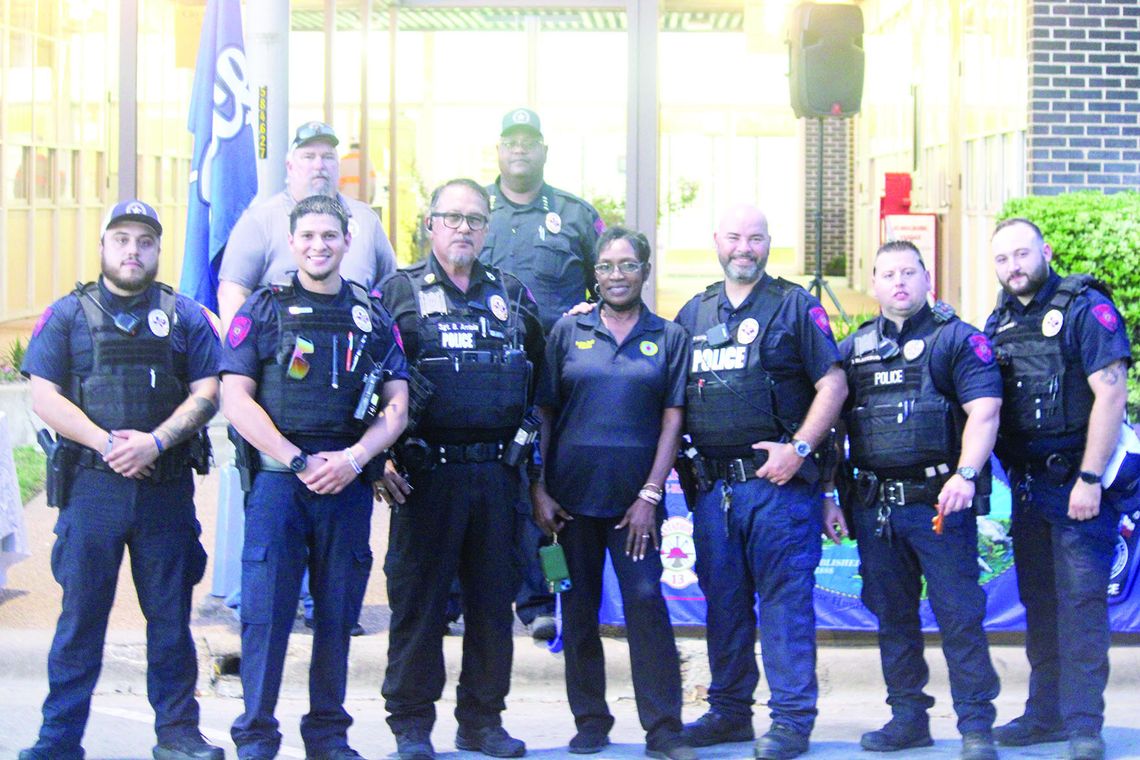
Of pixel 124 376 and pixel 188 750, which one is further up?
pixel 124 376

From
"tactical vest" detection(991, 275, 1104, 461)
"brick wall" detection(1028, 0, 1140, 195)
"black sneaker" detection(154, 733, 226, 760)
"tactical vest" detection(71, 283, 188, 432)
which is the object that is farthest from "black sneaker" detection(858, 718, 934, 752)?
"brick wall" detection(1028, 0, 1140, 195)

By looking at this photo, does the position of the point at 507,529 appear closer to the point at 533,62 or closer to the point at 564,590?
the point at 564,590

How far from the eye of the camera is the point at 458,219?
17.9 feet

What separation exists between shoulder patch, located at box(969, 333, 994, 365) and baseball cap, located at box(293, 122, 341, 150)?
102 inches

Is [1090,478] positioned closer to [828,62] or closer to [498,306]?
[498,306]

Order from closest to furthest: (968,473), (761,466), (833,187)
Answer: (968,473)
(761,466)
(833,187)

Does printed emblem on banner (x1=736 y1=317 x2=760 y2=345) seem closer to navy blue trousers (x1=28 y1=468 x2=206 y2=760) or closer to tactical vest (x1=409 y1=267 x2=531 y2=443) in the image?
tactical vest (x1=409 y1=267 x2=531 y2=443)

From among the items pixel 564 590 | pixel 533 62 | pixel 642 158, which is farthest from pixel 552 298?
pixel 533 62

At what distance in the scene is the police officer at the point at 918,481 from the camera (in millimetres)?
5398

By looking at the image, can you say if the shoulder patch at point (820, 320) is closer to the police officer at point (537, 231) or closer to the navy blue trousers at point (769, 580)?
the navy blue trousers at point (769, 580)

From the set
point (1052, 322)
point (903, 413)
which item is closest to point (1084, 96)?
point (1052, 322)

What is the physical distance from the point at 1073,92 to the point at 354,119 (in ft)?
27.1

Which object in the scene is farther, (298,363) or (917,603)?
(917,603)

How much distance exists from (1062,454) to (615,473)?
1554 millimetres
